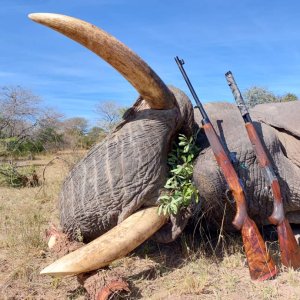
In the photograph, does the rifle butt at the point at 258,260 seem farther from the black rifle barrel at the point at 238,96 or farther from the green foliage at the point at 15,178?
the green foliage at the point at 15,178

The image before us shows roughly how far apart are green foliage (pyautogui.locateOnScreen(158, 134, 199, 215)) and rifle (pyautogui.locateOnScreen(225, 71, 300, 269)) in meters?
0.50

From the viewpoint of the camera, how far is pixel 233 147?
13.0 feet

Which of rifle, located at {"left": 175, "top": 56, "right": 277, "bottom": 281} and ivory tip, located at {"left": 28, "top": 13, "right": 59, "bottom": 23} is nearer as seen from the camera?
ivory tip, located at {"left": 28, "top": 13, "right": 59, "bottom": 23}

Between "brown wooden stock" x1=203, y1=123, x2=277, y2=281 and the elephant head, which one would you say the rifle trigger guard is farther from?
the elephant head

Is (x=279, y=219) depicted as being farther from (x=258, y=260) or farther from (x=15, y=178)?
(x=15, y=178)

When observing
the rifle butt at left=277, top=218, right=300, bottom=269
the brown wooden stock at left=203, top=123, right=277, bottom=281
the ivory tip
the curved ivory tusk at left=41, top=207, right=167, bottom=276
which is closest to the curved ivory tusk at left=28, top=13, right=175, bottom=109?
the ivory tip

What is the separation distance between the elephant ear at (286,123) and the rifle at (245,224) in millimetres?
772

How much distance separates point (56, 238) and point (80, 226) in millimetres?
248

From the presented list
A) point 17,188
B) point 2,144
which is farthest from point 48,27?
point 2,144

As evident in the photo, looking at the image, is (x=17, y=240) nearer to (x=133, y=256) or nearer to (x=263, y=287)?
(x=133, y=256)

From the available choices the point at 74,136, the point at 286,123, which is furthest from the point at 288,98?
the point at 286,123

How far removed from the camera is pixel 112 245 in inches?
130

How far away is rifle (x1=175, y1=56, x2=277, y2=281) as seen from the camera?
3453mm

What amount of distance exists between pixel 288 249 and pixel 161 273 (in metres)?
1.02
